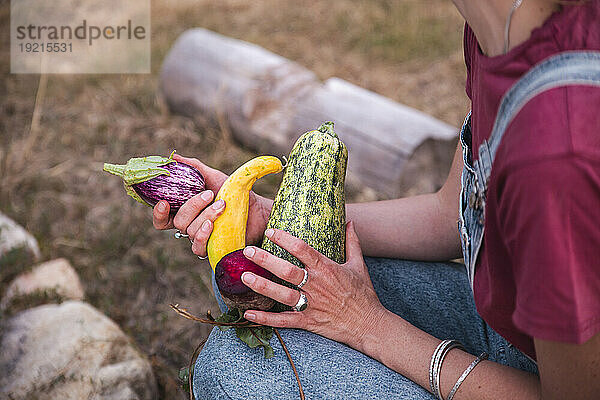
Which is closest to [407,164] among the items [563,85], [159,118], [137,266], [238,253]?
[137,266]

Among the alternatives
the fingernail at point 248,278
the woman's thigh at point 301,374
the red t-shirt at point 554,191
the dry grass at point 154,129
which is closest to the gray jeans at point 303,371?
the woman's thigh at point 301,374

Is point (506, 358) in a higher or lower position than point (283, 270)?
lower

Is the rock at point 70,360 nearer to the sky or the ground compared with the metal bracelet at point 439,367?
nearer to the ground

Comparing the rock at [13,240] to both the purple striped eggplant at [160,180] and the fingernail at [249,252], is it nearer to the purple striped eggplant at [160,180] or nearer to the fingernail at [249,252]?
the purple striped eggplant at [160,180]

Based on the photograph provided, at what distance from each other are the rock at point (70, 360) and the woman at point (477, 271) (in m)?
0.78

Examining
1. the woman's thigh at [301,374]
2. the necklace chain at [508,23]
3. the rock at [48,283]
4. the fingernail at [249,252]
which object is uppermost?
the necklace chain at [508,23]

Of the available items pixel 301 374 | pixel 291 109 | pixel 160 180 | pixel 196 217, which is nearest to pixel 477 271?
pixel 301 374

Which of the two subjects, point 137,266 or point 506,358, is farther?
point 137,266

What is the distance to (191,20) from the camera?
614 centimetres

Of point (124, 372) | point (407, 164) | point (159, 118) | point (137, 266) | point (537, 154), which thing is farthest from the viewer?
point (159, 118)

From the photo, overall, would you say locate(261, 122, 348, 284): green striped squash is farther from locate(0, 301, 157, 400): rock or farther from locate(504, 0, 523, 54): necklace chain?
locate(0, 301, 157, 400): rock

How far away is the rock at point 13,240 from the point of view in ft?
10.6

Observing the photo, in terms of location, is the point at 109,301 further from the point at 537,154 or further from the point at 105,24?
the point at 105,24

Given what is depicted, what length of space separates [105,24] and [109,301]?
3.56 m
